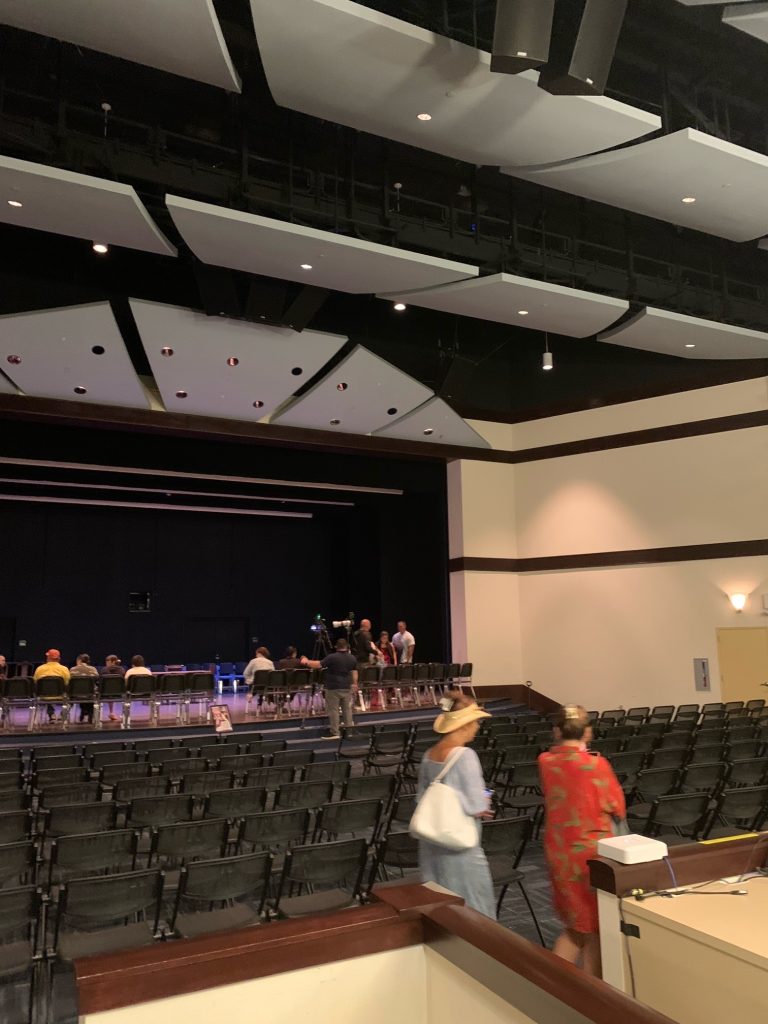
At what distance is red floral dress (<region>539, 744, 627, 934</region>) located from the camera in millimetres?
3182

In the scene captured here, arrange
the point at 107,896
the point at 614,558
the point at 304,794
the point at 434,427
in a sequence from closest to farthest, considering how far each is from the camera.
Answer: the point at 107,896 < the point at 304,794 < the point at 614,558 < the point at 434,427

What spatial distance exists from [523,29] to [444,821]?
5.56m

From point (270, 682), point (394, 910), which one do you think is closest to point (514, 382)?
point (270, 682)

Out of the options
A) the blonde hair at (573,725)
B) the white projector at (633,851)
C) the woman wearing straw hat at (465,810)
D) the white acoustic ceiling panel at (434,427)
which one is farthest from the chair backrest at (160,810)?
the white acoustic ceiling panel at (434,427)

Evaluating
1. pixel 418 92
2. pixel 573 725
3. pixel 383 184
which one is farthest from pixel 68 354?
pixel 573 725

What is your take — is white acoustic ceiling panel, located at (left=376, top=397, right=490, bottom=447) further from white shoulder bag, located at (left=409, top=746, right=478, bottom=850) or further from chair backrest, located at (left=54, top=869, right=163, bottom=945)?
white shoulder bag, located at (left=409, top=746, right=478, bottom=850)

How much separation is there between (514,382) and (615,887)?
48.8 feet

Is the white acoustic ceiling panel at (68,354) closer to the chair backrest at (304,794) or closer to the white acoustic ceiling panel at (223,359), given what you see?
the white acoustic ceiling panel at (223,359)

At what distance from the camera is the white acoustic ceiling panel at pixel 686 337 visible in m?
11.5

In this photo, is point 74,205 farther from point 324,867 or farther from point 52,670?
point 324,867

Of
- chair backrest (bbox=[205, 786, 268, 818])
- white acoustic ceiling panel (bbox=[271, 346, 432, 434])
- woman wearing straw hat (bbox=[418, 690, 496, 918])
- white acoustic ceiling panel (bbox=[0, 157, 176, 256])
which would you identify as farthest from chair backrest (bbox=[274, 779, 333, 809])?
white acoustic ceiling panel (bbox=[271, 346, 432, 434])

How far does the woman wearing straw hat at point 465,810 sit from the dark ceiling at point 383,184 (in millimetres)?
6913

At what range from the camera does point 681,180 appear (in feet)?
29.1

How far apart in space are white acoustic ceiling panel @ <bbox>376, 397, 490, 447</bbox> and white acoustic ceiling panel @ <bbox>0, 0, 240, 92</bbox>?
793 centimetres
